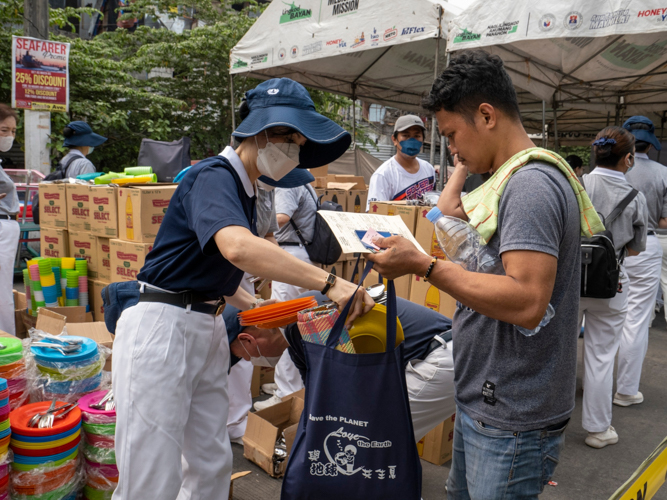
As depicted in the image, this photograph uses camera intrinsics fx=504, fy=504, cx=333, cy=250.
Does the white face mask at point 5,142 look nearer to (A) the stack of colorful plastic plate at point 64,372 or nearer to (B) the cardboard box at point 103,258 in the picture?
(B) the cardboard box at point 103,258

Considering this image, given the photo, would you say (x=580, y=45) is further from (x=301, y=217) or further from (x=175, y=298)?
(x=175, y=298)

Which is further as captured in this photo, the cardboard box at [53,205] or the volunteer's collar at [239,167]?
the cardboard box at [53,205]

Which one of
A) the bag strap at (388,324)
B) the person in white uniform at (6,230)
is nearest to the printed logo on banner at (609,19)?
the bag strap at (388,324)

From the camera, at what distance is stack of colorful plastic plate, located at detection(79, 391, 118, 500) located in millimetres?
2467

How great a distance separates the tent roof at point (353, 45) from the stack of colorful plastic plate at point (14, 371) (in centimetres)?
440

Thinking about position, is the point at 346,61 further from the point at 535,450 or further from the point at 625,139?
the point at 535,450

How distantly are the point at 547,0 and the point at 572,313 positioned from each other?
3703 millimetres

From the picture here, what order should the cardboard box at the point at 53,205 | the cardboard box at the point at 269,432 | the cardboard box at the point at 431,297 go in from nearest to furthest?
the cardboard box at the point at 269,432 < the cardboard box at the point at 431,297 < the cardboard box at the point at 53,205

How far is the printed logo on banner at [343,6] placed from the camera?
5.70 m

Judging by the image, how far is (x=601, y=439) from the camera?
346cm

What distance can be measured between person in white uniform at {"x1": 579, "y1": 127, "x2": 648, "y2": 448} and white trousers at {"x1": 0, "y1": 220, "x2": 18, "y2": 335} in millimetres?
4419

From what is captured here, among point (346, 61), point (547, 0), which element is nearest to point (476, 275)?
point (547, 0)

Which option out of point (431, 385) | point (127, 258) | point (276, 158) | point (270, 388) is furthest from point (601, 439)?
point (127, 258)

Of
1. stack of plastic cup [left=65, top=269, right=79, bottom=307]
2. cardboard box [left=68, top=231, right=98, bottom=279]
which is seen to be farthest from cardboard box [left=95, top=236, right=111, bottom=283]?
stack of plastic cup [left=65, top=269, right=79, bottom=307]
